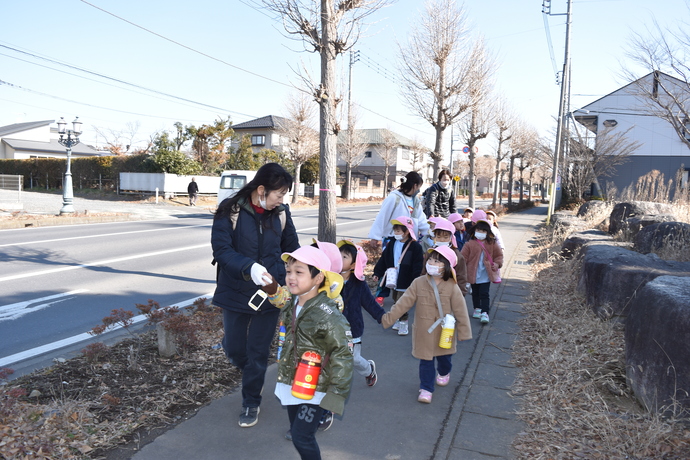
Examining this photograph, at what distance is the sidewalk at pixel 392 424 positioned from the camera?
312cm

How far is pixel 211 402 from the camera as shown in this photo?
377cm

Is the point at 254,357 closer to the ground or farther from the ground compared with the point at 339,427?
farther from the ground

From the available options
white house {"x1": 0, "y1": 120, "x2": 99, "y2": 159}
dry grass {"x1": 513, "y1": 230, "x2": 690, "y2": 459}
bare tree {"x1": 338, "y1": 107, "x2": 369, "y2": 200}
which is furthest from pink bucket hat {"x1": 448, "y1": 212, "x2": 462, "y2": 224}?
white house {"x1": 0, "y1": 120, "x2": 99, "y2": 159}

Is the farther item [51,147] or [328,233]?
[51,147]

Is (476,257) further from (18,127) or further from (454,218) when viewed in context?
(18,127)

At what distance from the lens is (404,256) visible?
19.3ft

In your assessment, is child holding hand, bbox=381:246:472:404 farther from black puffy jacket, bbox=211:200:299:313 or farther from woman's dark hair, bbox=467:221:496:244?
woman's dark hair, bbox=467:221:496:244

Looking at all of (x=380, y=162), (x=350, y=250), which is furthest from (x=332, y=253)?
(x=380, y=162)

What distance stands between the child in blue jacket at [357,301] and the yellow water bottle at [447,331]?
53 cm

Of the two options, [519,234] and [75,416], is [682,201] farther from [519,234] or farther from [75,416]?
[75,416]

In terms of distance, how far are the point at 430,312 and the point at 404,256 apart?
187cm

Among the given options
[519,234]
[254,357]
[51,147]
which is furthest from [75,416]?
[51,147]

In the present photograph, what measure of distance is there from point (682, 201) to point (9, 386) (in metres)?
15.1

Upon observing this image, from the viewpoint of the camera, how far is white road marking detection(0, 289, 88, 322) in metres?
6.13
